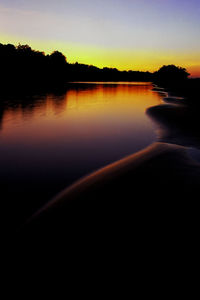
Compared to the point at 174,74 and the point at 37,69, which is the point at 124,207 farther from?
the point at 174,74

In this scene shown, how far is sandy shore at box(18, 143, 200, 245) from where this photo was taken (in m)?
4.21

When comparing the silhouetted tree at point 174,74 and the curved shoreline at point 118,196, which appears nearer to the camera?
the curved shoreline at point 118,196

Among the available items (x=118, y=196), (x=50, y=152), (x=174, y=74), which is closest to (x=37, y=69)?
(x=174, y=74)

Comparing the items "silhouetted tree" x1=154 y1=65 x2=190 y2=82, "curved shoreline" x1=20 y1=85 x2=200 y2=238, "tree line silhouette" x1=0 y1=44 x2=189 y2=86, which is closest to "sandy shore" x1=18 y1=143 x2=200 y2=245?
"curved shoreline" x1=20 y1=85 x2=200 y2=238

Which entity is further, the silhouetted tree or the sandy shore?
the silhouetted tree

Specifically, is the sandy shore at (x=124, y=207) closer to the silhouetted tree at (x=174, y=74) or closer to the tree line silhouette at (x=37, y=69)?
the tree line silhouette at (x=37, y=69)

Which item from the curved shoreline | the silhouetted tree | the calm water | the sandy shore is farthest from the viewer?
the silhouetted tree

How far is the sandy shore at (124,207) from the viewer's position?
4207 millimetres

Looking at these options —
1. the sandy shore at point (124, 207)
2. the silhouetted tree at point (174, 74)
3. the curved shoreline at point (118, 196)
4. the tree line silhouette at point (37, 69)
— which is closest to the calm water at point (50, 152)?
the curved shoreline at point (118, 196)

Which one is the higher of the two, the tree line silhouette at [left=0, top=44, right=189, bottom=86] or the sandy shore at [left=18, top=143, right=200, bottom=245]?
the tree line silhouette at [left=0, top=44, right=189, bottom=86]

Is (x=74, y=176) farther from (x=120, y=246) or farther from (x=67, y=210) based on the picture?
(x=120, y=246)

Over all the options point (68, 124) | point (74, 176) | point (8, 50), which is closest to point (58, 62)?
point (8, 50)

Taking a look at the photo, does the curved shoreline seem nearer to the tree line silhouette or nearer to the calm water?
the calm water

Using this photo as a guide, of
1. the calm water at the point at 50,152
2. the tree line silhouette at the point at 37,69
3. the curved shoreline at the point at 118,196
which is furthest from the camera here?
the tree line silhouette at the point at 37,69
